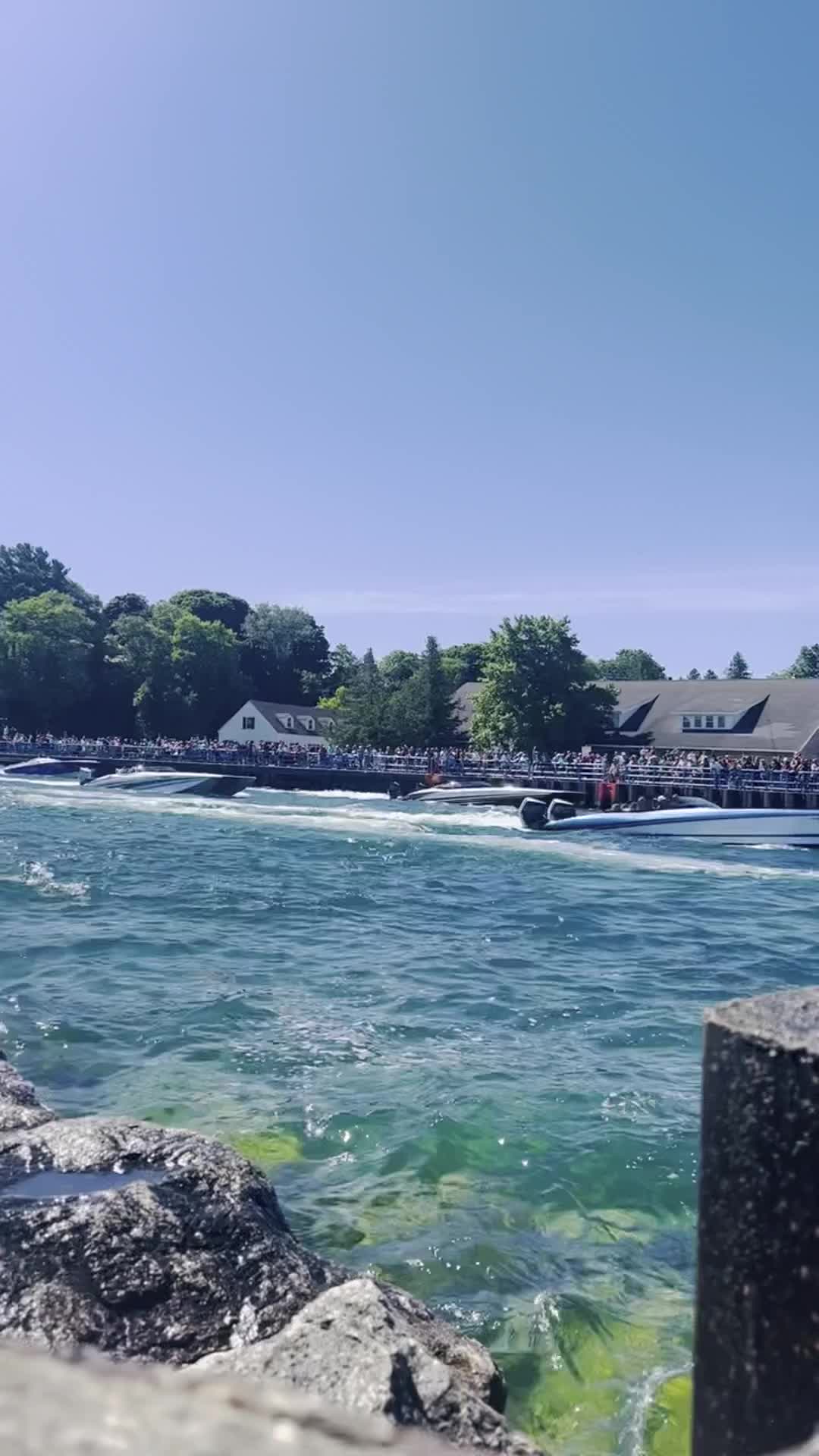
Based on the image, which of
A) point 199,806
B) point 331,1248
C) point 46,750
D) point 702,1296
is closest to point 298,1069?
point 331,1248

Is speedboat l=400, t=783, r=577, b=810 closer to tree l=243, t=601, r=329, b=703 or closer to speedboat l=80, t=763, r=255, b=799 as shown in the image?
speedboat l=80, t=763, r=255, b=799

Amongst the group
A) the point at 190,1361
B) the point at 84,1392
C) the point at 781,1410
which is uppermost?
the point at 84,1392

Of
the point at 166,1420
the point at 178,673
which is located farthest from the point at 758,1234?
the point at 178,673

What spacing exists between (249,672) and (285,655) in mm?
4869

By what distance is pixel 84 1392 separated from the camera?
4.67 ft

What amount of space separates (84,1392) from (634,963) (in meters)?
15.0

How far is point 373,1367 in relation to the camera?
11.8 ft

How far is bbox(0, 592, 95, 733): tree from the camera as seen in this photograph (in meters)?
83.9

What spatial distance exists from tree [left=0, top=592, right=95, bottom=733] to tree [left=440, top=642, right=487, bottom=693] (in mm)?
28538

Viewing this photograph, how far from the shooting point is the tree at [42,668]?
8388 centimetres

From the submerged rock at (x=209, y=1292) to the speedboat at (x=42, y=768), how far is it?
5911cm

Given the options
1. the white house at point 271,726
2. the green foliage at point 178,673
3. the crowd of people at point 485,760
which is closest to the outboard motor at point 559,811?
the crowd of people at point 485,760

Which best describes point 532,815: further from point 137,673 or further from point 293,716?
point 137,673

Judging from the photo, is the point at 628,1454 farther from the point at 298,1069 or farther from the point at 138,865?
the point at 138,865
